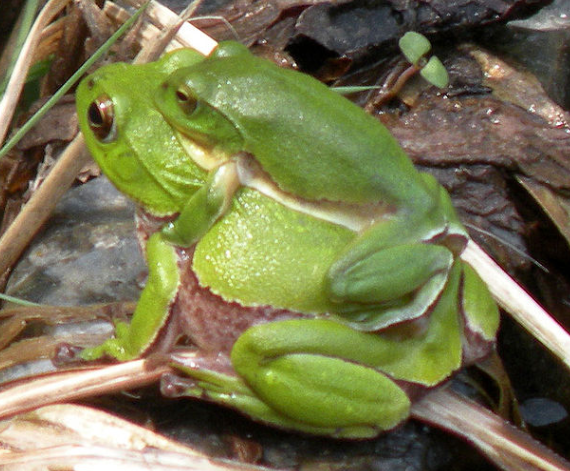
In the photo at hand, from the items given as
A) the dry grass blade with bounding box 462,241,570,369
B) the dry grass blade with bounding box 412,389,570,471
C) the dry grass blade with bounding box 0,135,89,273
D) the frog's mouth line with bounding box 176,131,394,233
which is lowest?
the dry grass blade with bounding box 412,389,570,471

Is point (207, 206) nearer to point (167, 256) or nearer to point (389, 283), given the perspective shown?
point (167, 256)

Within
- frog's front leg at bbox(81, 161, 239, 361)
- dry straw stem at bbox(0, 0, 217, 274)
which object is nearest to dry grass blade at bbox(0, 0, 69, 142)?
dry straw stem at bbox(0, 0, 217, 274)

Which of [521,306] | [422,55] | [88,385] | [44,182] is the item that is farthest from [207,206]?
[422,55]

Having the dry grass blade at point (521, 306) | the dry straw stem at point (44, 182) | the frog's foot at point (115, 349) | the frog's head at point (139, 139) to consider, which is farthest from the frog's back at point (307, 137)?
the dry straw stem at point (44, 182)

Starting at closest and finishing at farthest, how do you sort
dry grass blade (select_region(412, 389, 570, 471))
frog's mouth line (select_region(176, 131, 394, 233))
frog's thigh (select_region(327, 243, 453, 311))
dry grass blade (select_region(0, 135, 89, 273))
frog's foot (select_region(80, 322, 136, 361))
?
frog's thigh (select_region(327, 243, 453, 311)) < frog's mouth line (select_region(176, 131, 394, 233)) < dry grass blade (select_region(412, 389, 570, 471)) < frog's foot (select_region(80, 322, 136, 361)) < dry grass blade (select_region(0, 135, 89, 273))

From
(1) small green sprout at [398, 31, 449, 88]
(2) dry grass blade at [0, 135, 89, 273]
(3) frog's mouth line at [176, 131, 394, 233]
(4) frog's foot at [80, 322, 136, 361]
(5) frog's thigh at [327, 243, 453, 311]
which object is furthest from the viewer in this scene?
(1) small green sprout at [398, 31, 449, 88]

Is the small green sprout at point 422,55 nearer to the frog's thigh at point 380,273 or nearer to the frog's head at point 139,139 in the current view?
the frog's head at point 139,139

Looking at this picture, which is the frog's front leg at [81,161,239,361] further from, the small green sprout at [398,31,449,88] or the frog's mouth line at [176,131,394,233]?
the small green sprout at [398,31,449,88]
